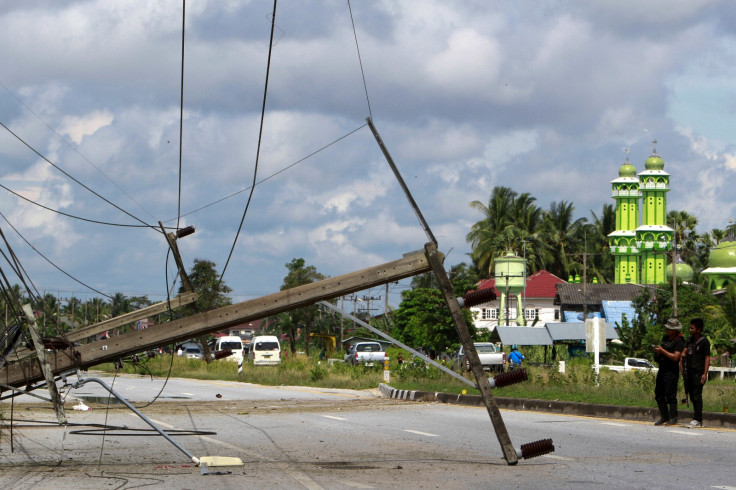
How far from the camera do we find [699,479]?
9.33 meters

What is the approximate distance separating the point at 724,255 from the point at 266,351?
40.5 meters

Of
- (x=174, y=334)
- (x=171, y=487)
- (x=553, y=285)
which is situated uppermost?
(x=553, y=285)

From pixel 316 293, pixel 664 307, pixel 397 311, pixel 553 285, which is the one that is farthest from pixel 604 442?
pixel 553 285

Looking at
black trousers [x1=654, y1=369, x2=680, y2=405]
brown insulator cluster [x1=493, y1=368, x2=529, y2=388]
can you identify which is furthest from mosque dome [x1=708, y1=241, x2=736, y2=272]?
brown insulator cluster [x1=493, y1=368, x2=529, y2=388]

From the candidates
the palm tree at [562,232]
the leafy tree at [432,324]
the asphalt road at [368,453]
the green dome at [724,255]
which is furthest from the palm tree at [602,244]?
the asphalt road at [368,453]

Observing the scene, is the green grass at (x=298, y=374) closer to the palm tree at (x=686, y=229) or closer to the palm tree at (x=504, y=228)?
the palm tree at (x=504, y=228)

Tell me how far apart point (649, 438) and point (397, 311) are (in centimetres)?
6572

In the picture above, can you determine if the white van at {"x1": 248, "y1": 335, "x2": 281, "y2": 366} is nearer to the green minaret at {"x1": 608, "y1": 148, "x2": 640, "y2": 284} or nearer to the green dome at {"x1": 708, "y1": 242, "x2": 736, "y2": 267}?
the green dome at {"x1": 708, "y1": 242, "x2": 736, "y2": 267}

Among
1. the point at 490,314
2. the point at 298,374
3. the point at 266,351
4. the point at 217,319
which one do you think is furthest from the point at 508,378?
the point at 490,314

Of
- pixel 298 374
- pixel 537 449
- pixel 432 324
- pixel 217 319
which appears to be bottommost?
pixel 537 449

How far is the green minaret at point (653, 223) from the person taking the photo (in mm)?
91000

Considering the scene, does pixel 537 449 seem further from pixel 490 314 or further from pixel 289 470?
pixel 490 314

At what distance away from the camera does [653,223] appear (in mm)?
92188

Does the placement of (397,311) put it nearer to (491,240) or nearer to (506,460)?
(491,240)
